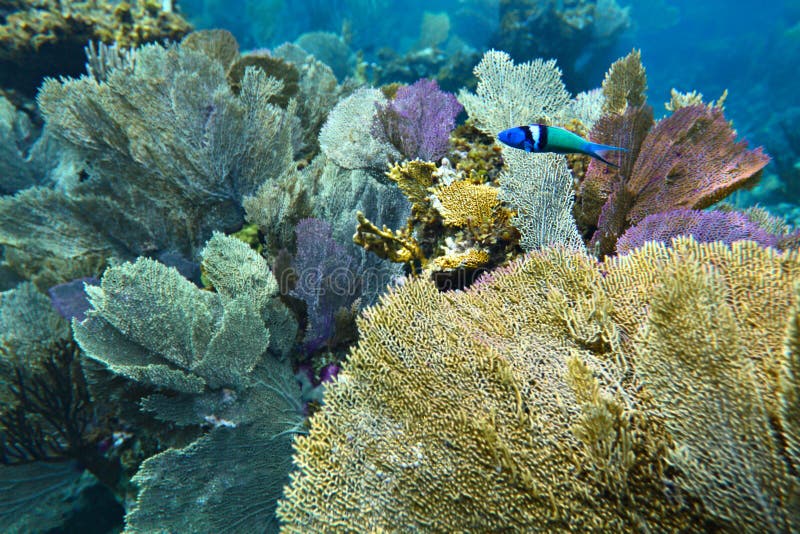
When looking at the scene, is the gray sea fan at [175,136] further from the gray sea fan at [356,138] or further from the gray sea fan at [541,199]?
the gray sea fan at [541,199]

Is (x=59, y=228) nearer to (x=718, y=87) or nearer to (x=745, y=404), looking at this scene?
(x=745, y=404)

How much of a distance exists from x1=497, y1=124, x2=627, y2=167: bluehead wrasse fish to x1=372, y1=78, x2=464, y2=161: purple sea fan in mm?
1258

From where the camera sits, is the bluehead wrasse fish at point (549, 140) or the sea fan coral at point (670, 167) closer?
the bluehead wrasse fish at point (549, 140)

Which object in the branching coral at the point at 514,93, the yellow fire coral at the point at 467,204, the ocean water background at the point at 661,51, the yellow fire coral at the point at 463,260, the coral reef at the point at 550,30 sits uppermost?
the ocean water background at the point at 661,51

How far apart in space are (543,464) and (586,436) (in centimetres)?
21

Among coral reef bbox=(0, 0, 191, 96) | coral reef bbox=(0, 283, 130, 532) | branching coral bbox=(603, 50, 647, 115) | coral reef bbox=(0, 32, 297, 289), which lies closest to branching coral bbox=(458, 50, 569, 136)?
branching coral bbox=(603, 50, 647, 115)

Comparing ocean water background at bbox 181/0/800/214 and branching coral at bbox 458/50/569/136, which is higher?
→ ocean water background at bbox 181/0/800/214

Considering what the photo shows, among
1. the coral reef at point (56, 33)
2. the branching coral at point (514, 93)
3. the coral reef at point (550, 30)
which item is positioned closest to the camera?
the branching coral at point (514, 93)

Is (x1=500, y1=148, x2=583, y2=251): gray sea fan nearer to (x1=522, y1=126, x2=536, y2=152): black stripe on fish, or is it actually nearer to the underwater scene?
the underwater scene

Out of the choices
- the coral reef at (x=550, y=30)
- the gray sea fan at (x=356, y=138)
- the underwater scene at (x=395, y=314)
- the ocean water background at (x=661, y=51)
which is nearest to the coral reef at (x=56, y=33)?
the underwater scene at (x=395, y=314)

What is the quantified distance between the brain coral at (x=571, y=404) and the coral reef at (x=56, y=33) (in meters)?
7.16

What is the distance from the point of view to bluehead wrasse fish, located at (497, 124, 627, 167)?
1.96m

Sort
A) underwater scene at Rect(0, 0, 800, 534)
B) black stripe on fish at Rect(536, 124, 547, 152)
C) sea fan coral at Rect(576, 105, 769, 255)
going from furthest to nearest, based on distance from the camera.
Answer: sea fan coral at Rect(576, 105, 769, 255)
black stripe on fish at Rect(536, 124, 547, 152)
underwater scene at Rect(0, 0, 800, 534)

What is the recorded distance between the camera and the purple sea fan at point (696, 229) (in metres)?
2.12
